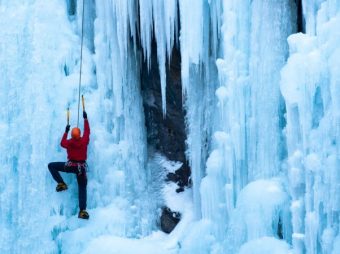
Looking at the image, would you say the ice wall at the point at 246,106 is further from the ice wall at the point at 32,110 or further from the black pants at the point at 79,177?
the ice wall at the point at 32,110

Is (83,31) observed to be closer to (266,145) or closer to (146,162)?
(146,162)

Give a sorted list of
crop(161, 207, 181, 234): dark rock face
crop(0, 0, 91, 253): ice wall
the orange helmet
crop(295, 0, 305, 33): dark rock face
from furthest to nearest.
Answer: crop(161, 207, 181, 234): dark rock face
crop(0, 0, 91, 253): ice wall
the orange helmet
crop(295, 0, 305, 33): dark rock face

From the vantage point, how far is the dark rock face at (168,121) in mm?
8883

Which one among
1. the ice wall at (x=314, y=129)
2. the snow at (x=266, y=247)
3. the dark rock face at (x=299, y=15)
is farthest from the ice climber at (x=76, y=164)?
the dark rock face at (x=299, y=15)

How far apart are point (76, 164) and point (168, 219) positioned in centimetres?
172

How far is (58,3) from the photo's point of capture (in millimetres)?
9062

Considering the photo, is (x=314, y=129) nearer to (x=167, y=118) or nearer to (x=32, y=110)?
(x=167, y=118)

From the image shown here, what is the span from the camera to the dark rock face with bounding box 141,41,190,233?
8883 mm

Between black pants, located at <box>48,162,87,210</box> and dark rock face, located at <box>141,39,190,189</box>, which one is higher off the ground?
dark rock face, located at <box>141,39,190,189</box>

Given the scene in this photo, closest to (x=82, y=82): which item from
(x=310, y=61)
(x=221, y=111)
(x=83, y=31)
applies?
(x=83, y=31)

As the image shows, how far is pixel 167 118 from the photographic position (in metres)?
9.13

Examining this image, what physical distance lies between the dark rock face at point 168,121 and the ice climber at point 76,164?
133cm

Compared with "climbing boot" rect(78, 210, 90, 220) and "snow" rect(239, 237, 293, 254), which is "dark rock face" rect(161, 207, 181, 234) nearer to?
"climbing boot" rect(78, 210, 90, 220)

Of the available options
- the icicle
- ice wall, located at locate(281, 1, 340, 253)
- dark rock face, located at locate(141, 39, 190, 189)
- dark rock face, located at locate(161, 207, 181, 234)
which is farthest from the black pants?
ice wall, located at locate(281, 1, 340, 253)
